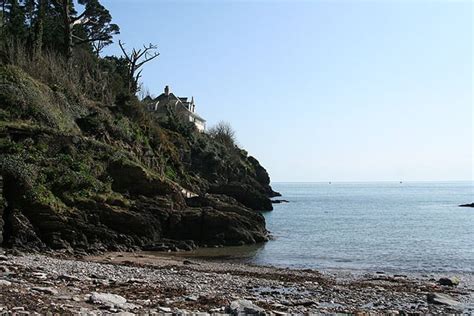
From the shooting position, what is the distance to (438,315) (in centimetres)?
1442

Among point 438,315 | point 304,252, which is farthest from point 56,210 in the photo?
point 438,315

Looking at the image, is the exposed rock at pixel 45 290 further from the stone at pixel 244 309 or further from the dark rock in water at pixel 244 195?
the dark rock in water at pixel 244 195

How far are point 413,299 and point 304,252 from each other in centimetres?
1644

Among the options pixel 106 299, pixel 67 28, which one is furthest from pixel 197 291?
pixel 67 28

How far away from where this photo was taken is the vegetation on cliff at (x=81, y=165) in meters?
25.8

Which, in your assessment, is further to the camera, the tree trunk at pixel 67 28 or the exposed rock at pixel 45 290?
the tree trunk at pixel 67 28

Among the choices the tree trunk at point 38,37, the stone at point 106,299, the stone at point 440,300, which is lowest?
the stone at point 440,300

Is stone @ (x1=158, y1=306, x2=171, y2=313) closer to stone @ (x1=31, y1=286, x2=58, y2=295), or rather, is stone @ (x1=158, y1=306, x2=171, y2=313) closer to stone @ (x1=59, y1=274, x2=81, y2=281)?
stone @ (x1=31, y1=286, x2=58, y2=295)

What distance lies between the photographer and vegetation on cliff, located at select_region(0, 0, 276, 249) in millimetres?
25766

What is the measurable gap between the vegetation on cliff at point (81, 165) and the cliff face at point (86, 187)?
0.06m

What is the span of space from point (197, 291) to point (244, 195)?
195 feet

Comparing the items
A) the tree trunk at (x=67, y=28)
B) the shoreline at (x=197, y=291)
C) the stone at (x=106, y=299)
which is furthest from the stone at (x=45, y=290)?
the tree trunk at (x=67, y=28)

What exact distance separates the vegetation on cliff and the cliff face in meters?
0.06

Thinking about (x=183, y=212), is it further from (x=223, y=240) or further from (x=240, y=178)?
(x=240, y=178)
